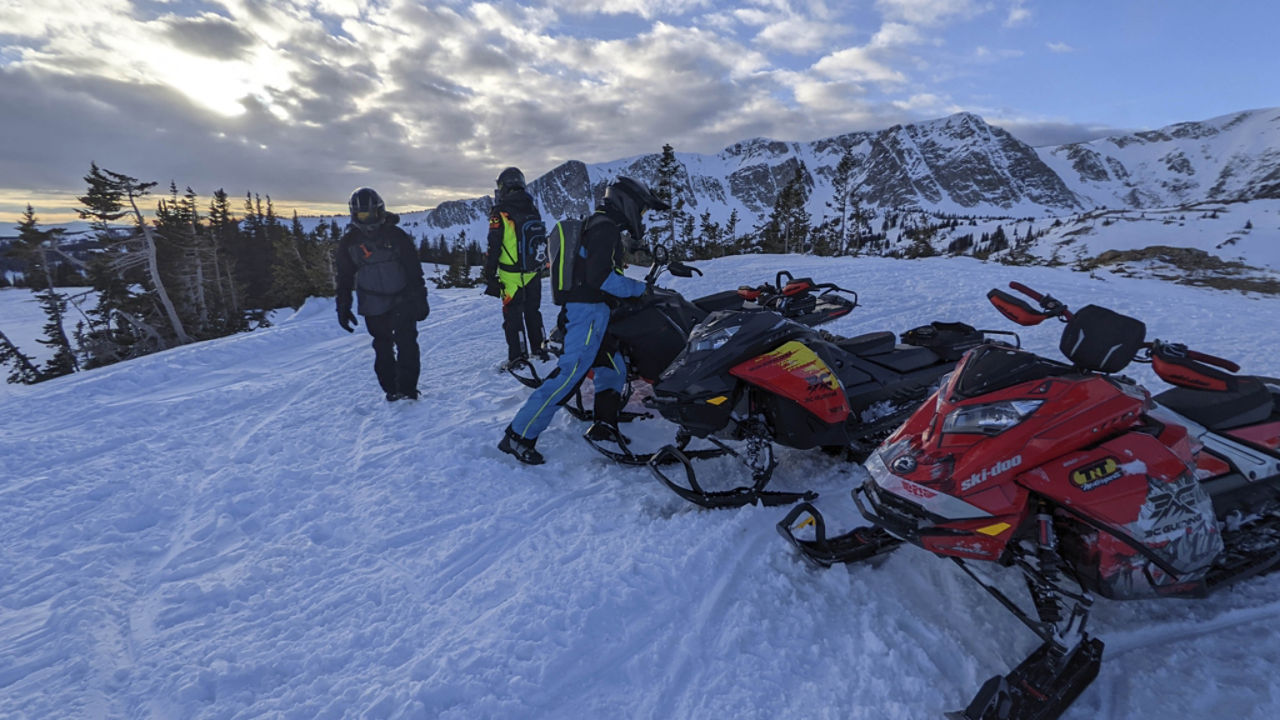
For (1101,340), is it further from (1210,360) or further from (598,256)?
(598,256)

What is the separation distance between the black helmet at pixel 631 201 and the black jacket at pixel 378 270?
7.86 feet

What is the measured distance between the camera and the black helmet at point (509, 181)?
21.2ft

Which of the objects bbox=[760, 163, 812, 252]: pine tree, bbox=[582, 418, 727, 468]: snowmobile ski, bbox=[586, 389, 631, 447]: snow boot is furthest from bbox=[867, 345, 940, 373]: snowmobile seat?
bbox=[760, 163, 812, 252]: pine tree

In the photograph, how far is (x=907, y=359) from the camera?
404 cm

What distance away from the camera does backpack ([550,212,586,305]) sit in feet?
13.5

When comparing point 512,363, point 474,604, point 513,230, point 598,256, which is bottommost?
point 474,604

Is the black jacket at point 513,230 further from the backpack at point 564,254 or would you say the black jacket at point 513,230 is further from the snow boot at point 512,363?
the backpack at point 564,254

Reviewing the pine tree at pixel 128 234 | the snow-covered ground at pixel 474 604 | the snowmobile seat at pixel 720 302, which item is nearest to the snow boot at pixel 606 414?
the snow-covered ground at pixel 474 604

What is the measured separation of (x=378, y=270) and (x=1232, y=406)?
6.37 meters

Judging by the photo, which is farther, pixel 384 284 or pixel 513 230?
pixel 513 230

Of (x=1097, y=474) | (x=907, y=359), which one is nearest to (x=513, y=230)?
(x=907, y=359)

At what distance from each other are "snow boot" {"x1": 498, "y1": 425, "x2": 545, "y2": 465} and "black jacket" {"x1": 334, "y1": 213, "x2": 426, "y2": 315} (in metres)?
2.19

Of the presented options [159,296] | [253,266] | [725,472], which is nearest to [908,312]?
[725,472]

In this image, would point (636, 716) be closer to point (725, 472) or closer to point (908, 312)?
point (725, 472)
